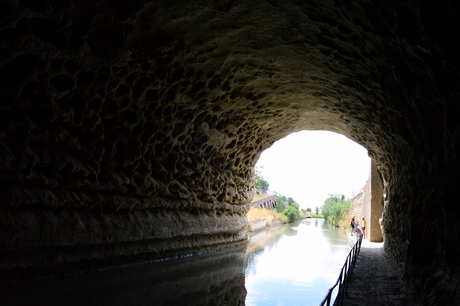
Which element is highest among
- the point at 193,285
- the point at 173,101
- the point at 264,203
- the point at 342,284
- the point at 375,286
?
the point at 173,101

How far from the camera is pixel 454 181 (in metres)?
4.38

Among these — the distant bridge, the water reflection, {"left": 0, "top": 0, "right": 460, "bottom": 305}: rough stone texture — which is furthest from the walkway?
the distant bridge

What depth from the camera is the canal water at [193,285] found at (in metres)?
6.43

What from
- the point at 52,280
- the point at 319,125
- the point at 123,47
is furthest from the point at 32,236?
the point at 319,125

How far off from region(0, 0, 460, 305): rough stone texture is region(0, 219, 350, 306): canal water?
22.8 inches

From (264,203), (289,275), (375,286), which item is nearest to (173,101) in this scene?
(289,275)

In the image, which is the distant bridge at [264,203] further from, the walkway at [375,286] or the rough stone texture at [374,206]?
the walkway at [375,286]

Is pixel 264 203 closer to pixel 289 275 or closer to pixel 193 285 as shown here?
pixel 289 275

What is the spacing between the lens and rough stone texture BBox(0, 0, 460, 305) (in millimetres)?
4922

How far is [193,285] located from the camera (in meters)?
8.15

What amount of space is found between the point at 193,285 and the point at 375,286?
353cm

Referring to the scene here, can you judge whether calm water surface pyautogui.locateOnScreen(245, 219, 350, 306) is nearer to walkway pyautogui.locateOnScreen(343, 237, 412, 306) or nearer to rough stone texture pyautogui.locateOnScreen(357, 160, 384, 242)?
walkway pyautogui.locateOnScreen(343, 237, 412, 306)

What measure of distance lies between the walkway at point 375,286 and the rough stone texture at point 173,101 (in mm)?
366

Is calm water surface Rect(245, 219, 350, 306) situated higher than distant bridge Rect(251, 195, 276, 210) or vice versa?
distant bridge Rect(251, 195, 276, 210)
